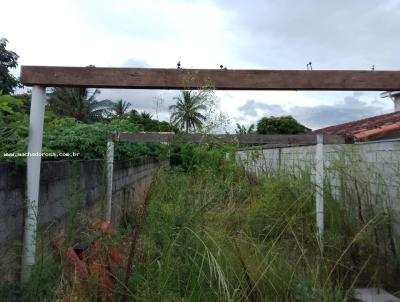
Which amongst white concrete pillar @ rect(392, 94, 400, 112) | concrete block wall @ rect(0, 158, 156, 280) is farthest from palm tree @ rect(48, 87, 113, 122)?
concrete block wall @ rect(0, 158, 156, 280)

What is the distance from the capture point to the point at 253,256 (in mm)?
3408

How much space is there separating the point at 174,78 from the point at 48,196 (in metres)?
1.52

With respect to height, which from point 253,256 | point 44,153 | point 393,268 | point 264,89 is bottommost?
point 393,268

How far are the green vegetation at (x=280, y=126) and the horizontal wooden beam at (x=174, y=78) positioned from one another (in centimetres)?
2075

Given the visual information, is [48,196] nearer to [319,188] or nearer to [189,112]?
[189,112]

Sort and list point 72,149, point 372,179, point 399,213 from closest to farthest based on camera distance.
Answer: point 399,213
point 372,179
point 72,149

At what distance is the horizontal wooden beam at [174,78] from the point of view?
3168 millimetres

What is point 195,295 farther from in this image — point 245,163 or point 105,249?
point 245,163

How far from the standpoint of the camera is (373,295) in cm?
374

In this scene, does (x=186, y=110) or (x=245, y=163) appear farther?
(x=245, y=163)

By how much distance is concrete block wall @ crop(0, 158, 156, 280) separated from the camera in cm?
278

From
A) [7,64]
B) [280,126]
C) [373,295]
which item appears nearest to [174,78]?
[373,295]

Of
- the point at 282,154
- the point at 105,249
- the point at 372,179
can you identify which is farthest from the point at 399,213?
the point at 282,154

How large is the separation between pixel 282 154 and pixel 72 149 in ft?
19.2
